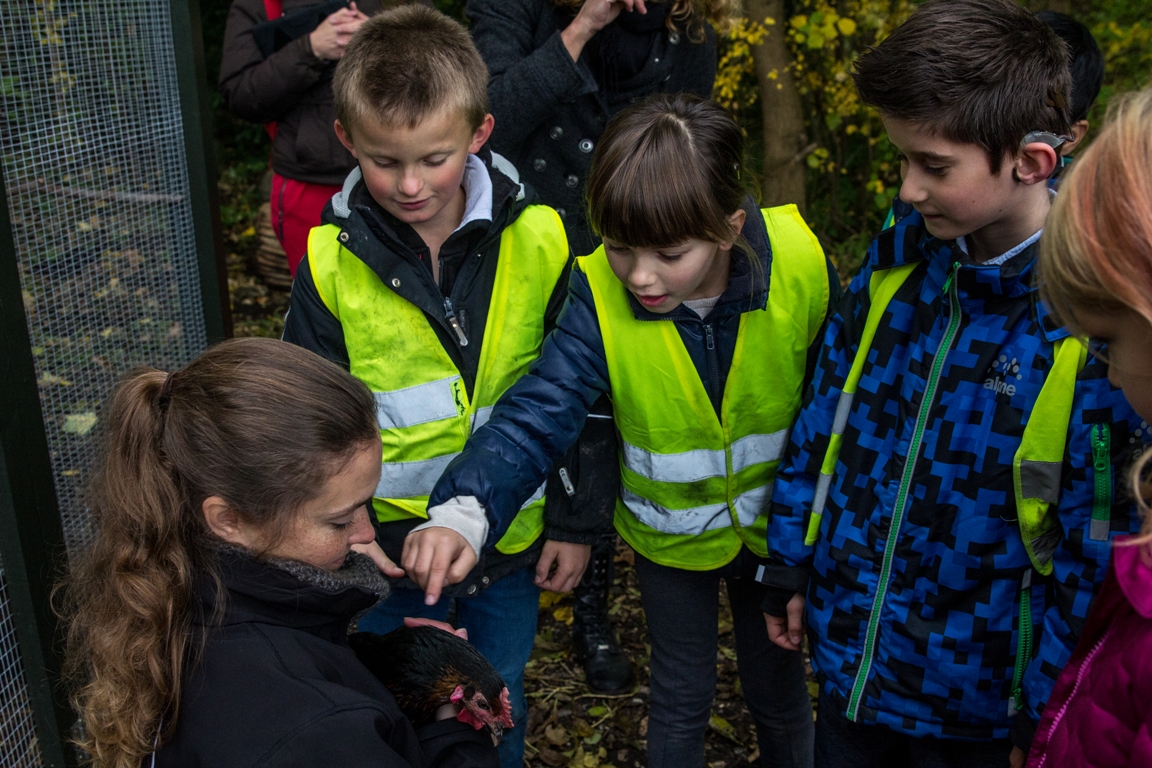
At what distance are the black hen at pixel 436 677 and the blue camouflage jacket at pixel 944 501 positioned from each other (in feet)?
2.30

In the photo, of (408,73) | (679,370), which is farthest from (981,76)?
(408,73)

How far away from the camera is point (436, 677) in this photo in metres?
1.81

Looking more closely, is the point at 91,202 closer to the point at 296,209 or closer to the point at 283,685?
the point at 296,209

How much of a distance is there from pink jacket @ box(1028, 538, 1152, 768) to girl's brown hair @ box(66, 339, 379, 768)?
1210 mm

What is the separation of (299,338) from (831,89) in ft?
16.9

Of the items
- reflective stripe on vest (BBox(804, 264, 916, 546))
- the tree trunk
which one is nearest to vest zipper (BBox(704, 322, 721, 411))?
reflective stripe on vest (BBox(804, 264, 916, 546))

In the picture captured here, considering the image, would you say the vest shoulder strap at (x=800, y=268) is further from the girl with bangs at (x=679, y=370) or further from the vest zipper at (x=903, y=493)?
the vest zipper at (x=903, y=493)

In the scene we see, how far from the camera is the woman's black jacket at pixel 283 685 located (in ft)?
4.59

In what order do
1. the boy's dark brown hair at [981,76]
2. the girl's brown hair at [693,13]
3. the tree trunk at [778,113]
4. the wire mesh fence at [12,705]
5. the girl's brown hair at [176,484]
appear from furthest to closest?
the tree trunk at [778,113]
the girl's brown hair at [693,13]
the wire mesh fence at [12,705]
the boy's dark brown hair at [981,76]
the girl's brown hair at [176,484]

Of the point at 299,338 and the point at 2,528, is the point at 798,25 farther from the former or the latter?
the point at 2,528

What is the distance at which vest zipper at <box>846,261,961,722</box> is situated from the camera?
1764 mm

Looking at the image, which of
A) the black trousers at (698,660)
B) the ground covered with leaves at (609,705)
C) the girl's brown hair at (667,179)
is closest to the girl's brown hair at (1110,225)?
the girl's brown hair at (667,179)

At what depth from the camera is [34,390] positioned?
261cm

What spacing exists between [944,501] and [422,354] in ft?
3.95
